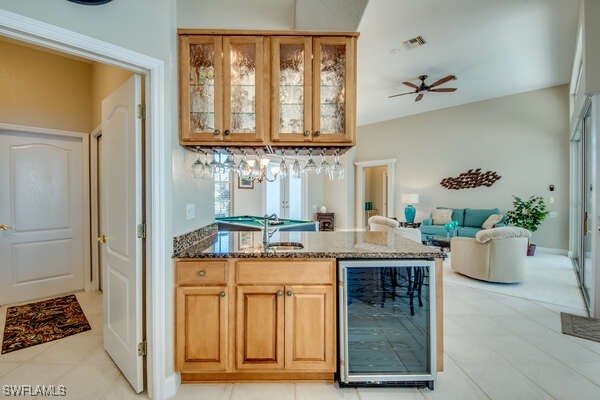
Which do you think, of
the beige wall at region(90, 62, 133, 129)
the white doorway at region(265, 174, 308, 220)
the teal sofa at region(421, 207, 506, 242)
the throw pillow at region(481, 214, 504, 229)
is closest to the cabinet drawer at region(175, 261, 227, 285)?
the beige wall at region(90, 62, 133, 129)

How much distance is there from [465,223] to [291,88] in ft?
20.4


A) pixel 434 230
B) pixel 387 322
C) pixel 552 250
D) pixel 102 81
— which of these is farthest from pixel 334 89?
pixel 552 250

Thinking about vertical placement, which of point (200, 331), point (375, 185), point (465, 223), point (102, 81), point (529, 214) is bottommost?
point (200, 331)

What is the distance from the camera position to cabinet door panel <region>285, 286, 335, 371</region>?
1.80 metres

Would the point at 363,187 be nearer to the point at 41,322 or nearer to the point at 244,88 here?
the point at 244,88

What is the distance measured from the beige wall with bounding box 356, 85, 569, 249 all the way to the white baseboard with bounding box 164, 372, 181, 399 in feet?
23.5

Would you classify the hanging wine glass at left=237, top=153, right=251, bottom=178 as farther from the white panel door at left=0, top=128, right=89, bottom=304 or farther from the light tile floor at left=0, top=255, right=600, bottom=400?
the white panel door at left=0, top=128, right=89, bottom=304

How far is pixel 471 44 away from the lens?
413 centimetres

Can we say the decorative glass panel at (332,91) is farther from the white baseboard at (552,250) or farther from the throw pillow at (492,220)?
the white baseboard at (552,250)

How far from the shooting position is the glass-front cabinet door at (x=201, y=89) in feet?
6.41

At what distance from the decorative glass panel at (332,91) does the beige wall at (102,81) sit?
60.0 inches

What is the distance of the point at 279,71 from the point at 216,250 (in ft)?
4.54

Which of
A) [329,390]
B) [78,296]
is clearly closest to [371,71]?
[329,390]

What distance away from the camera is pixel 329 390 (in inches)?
71.3
